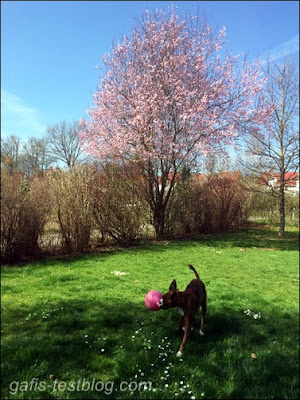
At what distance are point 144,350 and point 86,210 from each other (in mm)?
4875

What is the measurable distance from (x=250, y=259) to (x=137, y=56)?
285 inches

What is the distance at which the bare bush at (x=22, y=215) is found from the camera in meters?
5.67

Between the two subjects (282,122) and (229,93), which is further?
(282,122)

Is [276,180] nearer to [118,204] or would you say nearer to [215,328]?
[118,204]

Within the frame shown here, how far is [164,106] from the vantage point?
9.09 m

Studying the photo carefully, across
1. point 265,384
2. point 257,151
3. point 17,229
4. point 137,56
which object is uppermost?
point 137,56

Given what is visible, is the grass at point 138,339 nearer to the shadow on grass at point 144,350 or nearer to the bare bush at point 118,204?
the shadow on grass at point 144,350

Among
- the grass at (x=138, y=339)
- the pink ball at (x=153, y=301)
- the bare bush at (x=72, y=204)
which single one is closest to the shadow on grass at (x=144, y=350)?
the grass at (x=138, y=339)

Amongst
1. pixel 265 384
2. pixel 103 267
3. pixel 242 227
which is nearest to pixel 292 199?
pixel 242 227

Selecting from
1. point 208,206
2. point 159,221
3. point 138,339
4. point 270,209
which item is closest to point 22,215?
point 138,339

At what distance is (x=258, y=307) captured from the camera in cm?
358

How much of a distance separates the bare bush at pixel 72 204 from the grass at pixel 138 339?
6.56 feet

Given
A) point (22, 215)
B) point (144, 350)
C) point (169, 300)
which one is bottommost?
point (144, 350)

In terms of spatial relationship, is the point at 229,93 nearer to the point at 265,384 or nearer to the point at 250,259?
the point at 250,259
